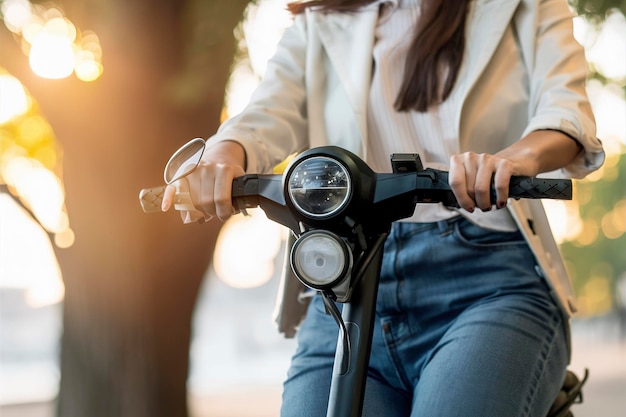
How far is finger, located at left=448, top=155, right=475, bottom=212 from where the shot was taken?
1.09 metres

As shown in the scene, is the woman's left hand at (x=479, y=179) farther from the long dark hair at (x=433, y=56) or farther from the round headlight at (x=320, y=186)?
the long dark hair at (x=433, y=56)

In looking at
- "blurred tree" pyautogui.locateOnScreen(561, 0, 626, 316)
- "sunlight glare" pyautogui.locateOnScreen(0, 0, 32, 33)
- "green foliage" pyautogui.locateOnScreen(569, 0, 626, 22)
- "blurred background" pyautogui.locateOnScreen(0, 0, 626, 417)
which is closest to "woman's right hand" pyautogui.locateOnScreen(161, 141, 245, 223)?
"blurred background" pyautogui.locateOnScreen(0, 0, 626, 417)

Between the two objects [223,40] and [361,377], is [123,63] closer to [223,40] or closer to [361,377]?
[223,40]

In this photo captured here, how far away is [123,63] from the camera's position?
409 centimetres

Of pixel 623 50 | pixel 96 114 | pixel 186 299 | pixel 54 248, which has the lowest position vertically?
pixel 186 299

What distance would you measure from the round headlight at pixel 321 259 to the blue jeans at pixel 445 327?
402 mm

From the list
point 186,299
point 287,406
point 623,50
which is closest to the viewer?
point 287,406

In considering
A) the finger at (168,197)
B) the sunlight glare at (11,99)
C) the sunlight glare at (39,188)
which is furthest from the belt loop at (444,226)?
the sunlight glare at (11,99)

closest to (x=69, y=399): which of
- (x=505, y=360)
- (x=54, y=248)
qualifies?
(x=54, y=248)

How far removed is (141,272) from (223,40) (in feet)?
4.41

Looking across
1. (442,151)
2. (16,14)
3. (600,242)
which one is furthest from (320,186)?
(600,242)

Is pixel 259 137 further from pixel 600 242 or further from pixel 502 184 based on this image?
pixel 600 242

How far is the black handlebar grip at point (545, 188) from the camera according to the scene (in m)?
1.06

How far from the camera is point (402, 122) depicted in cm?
166
